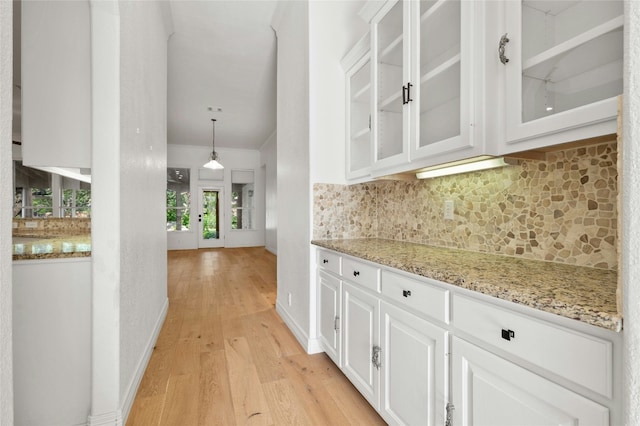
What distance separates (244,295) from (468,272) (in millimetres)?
3308

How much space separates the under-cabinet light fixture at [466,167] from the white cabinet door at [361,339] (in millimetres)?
799

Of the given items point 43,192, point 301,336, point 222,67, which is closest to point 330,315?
point 301,336

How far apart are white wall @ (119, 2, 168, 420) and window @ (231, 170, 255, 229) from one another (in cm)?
A: 623

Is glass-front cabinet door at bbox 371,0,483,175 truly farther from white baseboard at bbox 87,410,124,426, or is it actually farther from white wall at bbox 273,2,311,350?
white baseboard at bbox 87,410,124,426

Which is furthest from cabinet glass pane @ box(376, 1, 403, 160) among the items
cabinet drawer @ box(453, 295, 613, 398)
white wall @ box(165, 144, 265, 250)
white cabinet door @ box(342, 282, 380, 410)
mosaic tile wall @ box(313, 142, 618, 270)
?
white wall @ box(165, 144, 265, 250)

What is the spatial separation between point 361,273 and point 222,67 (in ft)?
12.4

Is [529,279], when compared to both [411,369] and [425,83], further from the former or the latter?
[425,83]

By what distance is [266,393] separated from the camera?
6.07ft

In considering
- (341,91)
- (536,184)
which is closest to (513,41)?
(536,184)

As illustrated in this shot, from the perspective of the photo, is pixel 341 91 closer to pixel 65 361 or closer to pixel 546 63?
pixel 546 63

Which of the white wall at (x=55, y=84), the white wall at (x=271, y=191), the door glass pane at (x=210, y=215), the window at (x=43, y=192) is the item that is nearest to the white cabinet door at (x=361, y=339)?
the white wall at (x=55, y=84)

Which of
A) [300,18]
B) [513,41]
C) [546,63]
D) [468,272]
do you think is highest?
[300,18]

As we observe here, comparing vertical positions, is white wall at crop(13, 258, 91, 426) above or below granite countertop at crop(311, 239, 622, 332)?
below

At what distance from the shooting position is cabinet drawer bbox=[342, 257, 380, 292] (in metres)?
1.57
